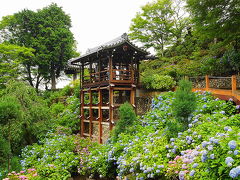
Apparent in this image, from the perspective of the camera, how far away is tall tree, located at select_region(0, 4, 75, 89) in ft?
75.4

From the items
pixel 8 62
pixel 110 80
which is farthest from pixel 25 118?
pixel 8 62

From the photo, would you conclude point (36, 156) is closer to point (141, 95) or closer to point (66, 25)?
point (141, 95)

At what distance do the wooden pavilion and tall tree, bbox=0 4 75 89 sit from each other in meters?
9.86

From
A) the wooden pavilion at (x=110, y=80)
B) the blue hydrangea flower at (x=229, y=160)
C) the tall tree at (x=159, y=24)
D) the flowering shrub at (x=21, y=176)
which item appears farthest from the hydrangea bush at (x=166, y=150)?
the tall tree at (x=159, y=24)

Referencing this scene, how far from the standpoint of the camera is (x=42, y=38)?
75.6ft

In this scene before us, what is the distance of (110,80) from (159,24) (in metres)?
12.6

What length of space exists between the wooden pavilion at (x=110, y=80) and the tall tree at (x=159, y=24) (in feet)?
27.7

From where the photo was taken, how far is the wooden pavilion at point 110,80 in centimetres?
1148

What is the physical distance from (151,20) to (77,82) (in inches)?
402

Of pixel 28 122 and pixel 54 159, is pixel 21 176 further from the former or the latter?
pixel 28 122

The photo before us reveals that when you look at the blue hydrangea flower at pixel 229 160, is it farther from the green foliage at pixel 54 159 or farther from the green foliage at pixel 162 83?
the green foliage at pixel 162 83

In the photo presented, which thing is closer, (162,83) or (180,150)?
(180,150)

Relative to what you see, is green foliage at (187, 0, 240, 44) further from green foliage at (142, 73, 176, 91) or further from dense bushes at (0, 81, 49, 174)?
dense bushes at (0, 81, 49, 174)

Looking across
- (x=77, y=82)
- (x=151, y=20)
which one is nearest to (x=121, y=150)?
(x=77, y=82)
